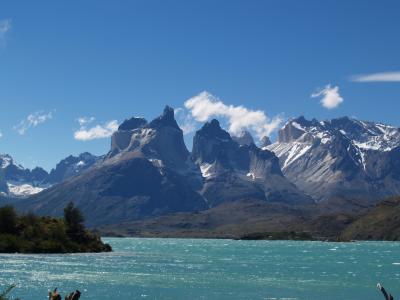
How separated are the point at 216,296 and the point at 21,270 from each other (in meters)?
50.8

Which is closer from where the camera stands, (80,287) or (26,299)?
(26,299)

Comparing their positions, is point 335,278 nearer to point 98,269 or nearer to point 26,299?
point 98,269

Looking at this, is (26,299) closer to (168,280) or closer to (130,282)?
(130,282)

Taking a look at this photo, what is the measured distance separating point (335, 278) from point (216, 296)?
1964 inches

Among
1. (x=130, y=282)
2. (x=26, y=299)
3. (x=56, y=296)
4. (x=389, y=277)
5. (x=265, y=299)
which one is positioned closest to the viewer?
(x=56, y=296)

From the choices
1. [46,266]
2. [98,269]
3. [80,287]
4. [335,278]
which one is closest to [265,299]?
[80,287]

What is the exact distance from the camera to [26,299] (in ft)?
294

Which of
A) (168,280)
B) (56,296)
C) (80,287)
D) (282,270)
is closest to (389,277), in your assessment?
(282,270)

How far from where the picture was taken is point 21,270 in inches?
5256

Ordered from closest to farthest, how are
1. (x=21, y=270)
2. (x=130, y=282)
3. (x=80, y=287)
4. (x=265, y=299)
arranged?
(x=265, y=299) → (x=80, y=287) → (x=130, y=282) → (x=21, y=270)

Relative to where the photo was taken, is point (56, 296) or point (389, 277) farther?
point (389, 277)

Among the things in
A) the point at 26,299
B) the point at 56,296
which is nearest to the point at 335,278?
the point at 26,299

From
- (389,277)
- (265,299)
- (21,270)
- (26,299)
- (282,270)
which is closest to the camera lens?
(26,299)

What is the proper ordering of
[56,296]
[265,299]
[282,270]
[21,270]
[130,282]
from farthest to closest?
[282,270], [21,270], [130,282], [265,299], [56,296]
